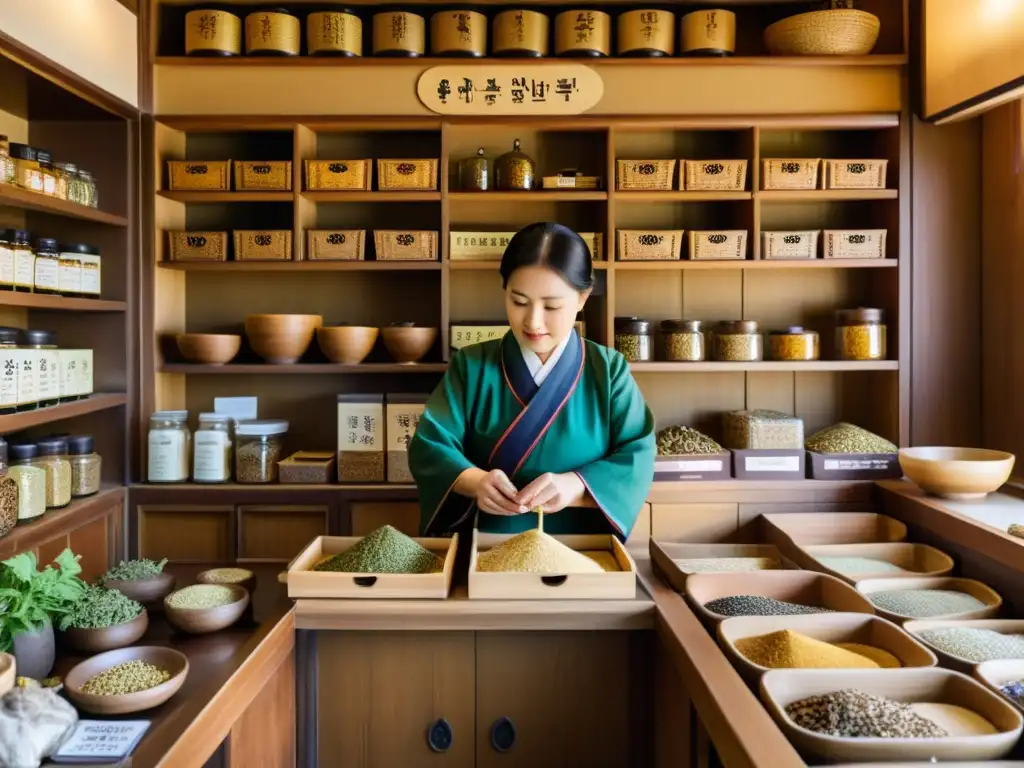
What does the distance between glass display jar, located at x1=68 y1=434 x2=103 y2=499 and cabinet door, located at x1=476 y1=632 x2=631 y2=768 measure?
1.68 m

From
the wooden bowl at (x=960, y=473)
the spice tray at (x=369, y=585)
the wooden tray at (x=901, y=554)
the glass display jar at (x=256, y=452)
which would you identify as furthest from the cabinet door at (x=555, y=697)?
the glass display jar at (x=256, y=452)

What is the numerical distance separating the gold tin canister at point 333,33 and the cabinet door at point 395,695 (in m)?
2.16

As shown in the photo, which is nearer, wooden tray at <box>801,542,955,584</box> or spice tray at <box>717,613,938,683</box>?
spice tray at <box>717,613,938,683</box>

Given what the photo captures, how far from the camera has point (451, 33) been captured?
9.87 feet

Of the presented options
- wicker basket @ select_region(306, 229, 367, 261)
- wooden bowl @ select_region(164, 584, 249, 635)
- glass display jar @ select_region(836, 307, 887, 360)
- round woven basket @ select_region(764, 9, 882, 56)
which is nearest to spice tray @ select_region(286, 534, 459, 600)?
wooden bowl @ select_region(164, 584, 249, 635)

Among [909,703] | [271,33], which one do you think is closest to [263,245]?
[271,33]

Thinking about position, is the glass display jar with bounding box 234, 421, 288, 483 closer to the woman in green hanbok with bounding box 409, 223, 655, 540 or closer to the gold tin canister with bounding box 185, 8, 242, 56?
the woman in green hanbok with bounding box 409, 223, 655, 540

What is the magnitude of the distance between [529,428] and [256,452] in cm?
135

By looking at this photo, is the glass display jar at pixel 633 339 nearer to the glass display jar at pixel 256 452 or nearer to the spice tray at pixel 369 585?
the glass display jar at pixel 256 452

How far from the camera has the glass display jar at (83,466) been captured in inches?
105

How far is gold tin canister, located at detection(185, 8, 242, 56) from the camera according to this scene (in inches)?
118

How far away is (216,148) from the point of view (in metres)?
3.31

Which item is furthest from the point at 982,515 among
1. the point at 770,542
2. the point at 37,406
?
the point at 37,406

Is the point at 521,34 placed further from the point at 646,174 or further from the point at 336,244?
the point at 336,244
